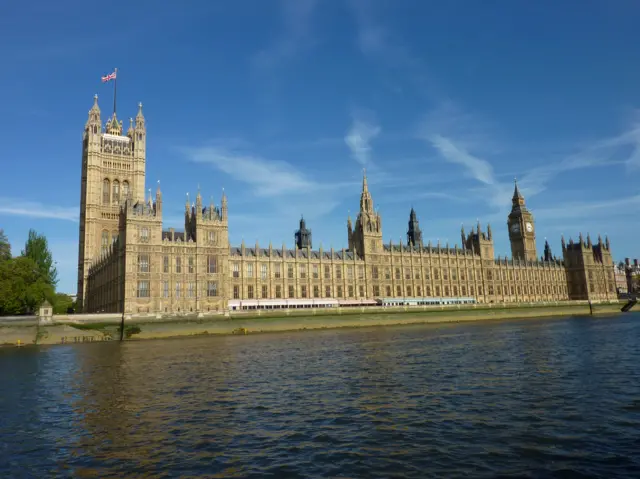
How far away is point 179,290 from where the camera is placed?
88.7 meters

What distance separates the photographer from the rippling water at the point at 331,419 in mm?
15438

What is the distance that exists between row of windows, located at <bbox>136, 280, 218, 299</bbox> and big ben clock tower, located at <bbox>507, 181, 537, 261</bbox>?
12859 centimetres

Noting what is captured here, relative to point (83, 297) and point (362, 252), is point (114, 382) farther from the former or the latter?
point (83, 297)

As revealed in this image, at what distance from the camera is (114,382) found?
31953 millimetres

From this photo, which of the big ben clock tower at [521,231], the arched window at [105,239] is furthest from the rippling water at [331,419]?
the big ben clock tower at [521,231]

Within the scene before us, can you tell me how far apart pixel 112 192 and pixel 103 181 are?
3.89 meters

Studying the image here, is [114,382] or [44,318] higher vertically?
[44,318]

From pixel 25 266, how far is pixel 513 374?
7900cm

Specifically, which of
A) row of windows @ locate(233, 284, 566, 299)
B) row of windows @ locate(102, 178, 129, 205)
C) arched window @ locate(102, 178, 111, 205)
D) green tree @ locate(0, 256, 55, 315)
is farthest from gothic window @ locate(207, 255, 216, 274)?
arched window @ locate(102, 178, 111, 205)

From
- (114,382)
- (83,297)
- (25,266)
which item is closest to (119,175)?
(83,297)

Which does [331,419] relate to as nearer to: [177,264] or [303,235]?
[177,264]

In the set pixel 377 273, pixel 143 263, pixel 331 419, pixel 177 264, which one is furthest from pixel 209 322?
pixel 331 419

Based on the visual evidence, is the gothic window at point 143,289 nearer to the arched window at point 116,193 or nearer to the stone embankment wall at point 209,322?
the stone embankment wall at point 209,322

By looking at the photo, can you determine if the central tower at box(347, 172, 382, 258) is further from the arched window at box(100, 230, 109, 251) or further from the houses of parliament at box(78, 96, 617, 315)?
the arched window at box(100, 230, 109, 251)
